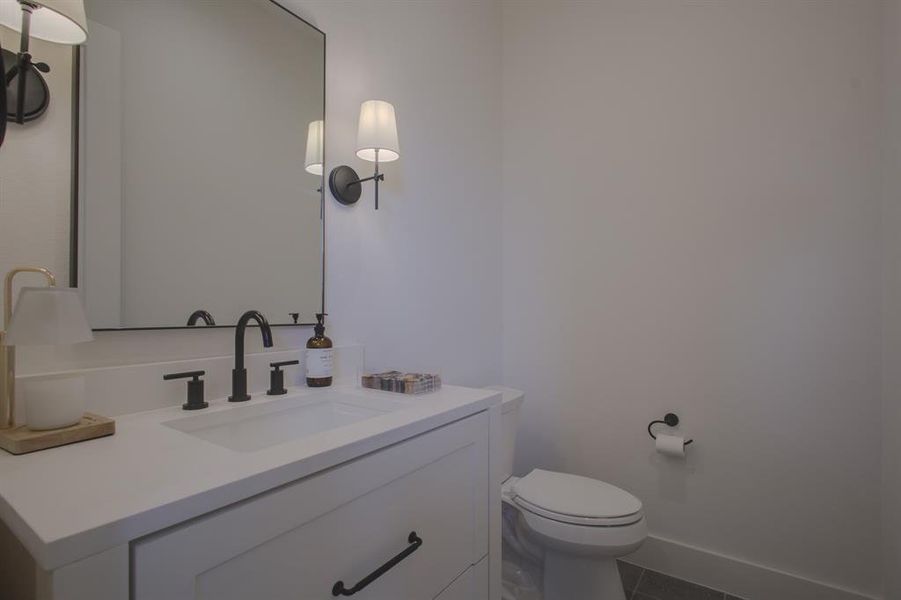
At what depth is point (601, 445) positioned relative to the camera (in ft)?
6.62

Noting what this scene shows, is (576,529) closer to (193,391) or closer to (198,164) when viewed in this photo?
(193,391)

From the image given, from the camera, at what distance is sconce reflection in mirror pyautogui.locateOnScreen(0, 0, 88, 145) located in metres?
0.75

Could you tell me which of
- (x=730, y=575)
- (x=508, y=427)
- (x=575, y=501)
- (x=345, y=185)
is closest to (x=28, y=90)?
(x=345, y=185)

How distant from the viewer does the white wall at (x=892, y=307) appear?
4.55 ft

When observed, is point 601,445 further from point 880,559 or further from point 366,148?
point 366,148

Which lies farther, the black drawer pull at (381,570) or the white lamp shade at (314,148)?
the white lamp shade at (314,148)

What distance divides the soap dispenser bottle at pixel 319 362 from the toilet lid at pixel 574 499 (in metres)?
0.84

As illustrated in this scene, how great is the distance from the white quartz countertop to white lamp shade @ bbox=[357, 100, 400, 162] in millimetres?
892

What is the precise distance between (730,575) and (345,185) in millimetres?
2090

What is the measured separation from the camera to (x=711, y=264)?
1.79 metres

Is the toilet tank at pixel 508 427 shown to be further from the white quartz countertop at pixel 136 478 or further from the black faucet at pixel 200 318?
the black faucet at pixel 200 318

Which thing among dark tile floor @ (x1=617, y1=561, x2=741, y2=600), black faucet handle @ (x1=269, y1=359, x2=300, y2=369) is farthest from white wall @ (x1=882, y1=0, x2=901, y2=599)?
black faucet handle @ (x1=269, y1=359, x2=300, y2=369)

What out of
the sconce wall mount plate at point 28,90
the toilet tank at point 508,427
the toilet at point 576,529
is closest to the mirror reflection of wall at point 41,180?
the sconce wall mount plate at point 28,90

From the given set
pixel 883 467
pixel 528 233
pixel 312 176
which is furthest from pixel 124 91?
pixel 883 467
